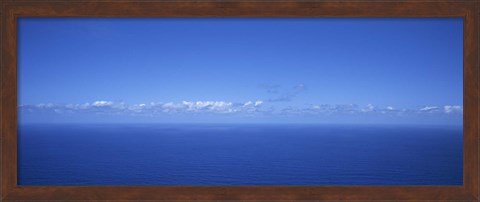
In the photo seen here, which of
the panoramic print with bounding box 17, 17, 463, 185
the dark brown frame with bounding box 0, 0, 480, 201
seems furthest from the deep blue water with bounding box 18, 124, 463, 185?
the dark brown frame with bounding box 0, 0, 480, 201

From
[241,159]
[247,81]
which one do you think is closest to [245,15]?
[247,81]

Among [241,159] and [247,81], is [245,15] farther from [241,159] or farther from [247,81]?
[241,159]

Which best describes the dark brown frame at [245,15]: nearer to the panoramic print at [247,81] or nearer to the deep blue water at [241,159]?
the panoramic print at [247,81]

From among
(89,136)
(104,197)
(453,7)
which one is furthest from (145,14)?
(89,136)

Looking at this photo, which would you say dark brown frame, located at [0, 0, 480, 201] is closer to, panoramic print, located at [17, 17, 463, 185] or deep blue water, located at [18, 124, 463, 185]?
panoramic print, located at [17, 17, 463, 185]

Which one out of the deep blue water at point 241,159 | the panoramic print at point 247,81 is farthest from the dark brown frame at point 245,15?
the deep blue water at point 241,159

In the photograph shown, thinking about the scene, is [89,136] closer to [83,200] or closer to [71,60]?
[71,60]
